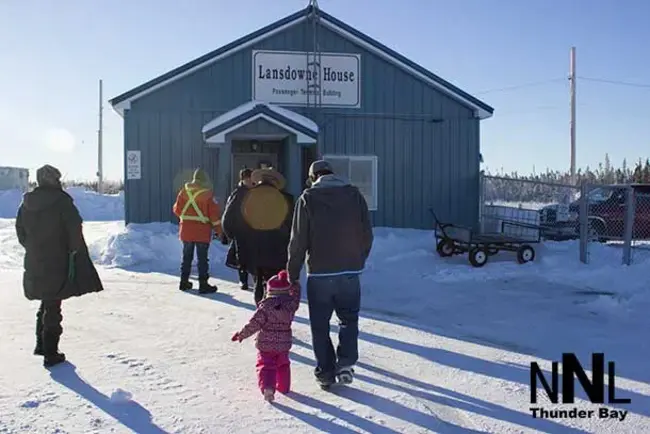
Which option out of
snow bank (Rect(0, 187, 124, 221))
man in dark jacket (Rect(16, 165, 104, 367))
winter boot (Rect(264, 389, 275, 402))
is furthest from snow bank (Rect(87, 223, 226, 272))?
snow bank (Rect(0, 187, 124, 221))

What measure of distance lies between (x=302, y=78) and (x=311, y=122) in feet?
5.12

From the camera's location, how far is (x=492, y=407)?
4957 millimetres

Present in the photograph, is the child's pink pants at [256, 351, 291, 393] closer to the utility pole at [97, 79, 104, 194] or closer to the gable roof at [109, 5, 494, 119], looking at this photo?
the gable roof at [109, 5, 494, 119]

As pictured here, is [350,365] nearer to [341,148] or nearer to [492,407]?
[492,407]

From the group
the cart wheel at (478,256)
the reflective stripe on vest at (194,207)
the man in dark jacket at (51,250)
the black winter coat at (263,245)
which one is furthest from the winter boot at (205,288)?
the cart wheel at (478,256)

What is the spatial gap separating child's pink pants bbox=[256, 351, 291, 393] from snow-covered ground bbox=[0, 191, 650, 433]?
0.14 metres

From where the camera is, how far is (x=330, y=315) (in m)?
5.35

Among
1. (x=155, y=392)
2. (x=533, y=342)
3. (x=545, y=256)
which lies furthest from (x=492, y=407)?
(x=545, y=256)

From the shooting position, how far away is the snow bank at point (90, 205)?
34.5 metres

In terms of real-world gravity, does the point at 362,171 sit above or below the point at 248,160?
below

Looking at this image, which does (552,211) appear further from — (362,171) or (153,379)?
(153,379)

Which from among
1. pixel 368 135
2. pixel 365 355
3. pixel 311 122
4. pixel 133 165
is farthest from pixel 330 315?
pixel 368 135

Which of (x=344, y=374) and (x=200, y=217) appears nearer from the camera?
(x=344, y=374)

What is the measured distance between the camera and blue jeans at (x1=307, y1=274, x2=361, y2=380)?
5.29 meters
